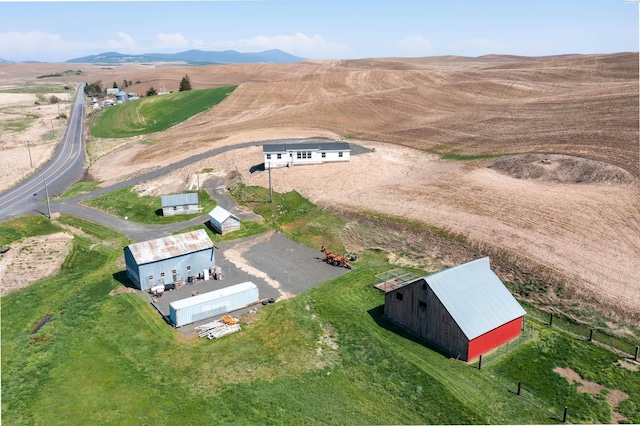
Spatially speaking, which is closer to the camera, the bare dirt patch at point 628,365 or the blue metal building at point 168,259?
the bare dirt patch at point 628,365

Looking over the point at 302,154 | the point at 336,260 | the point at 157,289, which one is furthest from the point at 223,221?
the point at 302,154

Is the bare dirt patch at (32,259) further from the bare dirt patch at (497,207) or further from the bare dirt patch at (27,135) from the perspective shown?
the bare dirt patch at (27,135)

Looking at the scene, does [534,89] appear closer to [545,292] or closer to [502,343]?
[545,292]

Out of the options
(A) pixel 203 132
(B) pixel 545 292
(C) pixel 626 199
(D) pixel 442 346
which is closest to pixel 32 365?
(D) pixel 442 346

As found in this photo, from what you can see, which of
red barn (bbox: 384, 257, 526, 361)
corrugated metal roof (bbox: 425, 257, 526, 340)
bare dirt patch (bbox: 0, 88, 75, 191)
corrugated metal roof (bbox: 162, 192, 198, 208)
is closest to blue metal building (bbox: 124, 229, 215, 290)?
corrugated metal roof (bbox: 162, 192, 198, 208)

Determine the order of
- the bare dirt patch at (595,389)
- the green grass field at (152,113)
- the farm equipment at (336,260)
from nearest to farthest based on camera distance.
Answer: the bare dirt patch at (595,389)
the farm equipment at (336,260)
the green grass field at (152,113)

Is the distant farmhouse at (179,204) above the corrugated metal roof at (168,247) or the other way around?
above

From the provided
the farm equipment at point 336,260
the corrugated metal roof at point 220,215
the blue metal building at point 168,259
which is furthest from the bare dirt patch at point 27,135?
the farm equipment at point 336,260
